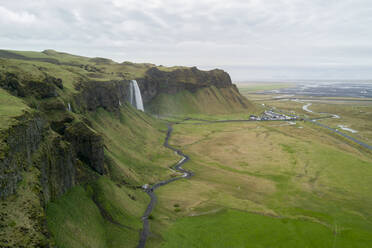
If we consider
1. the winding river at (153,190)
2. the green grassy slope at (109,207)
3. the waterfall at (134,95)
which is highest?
the waterfall at (134,95)

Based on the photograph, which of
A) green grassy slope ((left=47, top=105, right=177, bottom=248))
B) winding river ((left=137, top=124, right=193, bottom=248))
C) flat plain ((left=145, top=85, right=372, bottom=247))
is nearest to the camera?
green grassy slope ((left=47, top=105, right=177, bottom=248))

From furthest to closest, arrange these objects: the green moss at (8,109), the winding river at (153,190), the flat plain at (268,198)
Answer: the flat plain at (268,198) < the winding river at (153,190) < the green moss at (8,109)

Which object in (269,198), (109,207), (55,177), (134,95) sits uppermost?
(134,95)

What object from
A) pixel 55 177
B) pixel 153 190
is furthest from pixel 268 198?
pixel 55 177

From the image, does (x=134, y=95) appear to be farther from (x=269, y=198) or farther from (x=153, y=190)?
(x=269, y=198)

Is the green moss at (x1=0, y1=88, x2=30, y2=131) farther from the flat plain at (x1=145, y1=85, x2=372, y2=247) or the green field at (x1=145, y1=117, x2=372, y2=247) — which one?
the green field at (x1=145, y1=117, x2=372, y2=247)

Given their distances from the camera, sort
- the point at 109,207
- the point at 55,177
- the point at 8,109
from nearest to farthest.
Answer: the point at 8,109, the point at 55,177, the point at 109,207

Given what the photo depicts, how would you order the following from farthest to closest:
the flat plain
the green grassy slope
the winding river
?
the flat plain → the winding river → the green grassy slope

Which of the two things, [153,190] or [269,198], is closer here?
[269,198]

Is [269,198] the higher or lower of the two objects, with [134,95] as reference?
lower

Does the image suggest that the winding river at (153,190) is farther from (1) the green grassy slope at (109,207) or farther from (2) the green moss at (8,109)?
(2) the green moss at (8,109)

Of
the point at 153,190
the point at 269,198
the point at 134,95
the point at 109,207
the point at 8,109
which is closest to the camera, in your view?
the point at 8,109

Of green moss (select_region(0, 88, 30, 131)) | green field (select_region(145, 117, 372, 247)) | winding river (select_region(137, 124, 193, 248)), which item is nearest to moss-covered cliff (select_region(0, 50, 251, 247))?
green moss (select_region(0, 88, 30, 131))

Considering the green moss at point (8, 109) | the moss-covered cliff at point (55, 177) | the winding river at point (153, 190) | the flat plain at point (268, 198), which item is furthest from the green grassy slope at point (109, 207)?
the green moss at point (8, 109)
